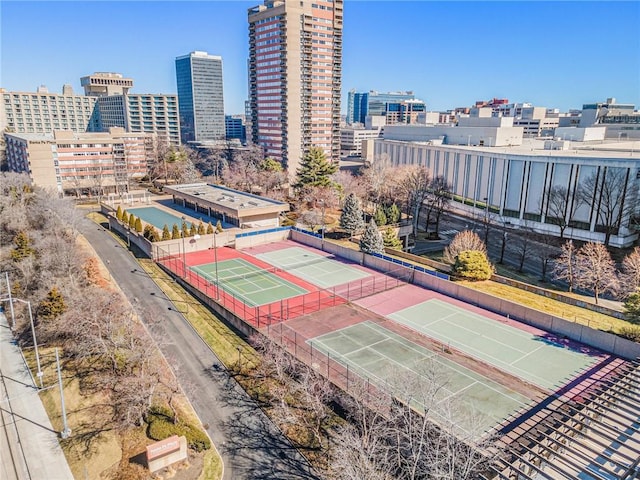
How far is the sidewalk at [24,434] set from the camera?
20.1 m

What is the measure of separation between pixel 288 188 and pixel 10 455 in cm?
7432

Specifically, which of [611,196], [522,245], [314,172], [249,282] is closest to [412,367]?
[249,282]

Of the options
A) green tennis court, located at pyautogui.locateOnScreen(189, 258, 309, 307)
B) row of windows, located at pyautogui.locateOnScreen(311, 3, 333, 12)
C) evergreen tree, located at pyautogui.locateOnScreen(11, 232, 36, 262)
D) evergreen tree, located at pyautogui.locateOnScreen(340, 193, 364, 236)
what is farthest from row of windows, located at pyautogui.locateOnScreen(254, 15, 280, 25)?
evergreen tree, located at pyautogui.locateOnScreen(11, 232, 36, 262)

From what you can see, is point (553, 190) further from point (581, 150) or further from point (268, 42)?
point (268, 42)

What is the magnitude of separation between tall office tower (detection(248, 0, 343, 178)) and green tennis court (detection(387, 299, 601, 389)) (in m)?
70.5

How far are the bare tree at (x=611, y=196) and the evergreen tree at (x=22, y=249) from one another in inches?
2451

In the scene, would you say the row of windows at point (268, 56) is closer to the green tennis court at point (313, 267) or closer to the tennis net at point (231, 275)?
the green tennis court at point (313, 267)

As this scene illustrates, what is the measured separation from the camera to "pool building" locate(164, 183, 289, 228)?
61156mm

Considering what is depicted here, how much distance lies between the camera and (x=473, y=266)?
41.0 metres

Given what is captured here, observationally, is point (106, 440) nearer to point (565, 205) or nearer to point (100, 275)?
point (100, 275)

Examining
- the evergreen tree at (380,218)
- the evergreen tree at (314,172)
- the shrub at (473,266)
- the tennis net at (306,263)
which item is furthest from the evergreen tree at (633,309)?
the evergreen tree at (314,172)

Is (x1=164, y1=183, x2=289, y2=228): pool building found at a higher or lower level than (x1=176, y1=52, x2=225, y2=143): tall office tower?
lower

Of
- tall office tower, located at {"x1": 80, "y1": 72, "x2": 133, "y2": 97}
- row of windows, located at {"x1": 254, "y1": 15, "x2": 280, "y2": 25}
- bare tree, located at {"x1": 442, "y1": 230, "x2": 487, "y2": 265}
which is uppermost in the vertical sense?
row of windows, located at {"x1": 254, "y1": 15, "x2": 280, "y2": 25}

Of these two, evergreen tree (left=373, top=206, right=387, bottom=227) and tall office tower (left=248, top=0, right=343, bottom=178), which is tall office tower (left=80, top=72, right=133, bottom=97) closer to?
tall office tower (left=248, top=0, right=343, bottom=178)
